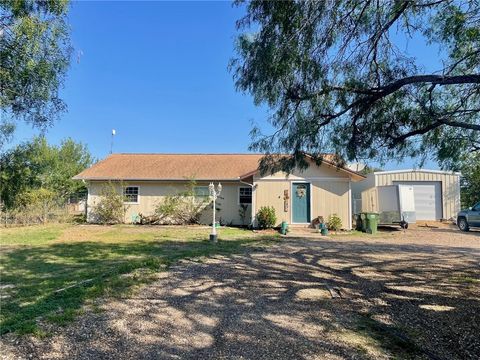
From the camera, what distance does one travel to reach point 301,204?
58.6 ft

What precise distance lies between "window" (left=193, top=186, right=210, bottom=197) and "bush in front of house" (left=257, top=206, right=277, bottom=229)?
11.9 ft

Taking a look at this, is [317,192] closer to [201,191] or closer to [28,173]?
[201,191]

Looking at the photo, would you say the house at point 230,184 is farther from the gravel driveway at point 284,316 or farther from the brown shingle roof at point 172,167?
the gravel driveway at point 284,316

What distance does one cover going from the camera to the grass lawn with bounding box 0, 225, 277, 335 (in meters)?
4.93

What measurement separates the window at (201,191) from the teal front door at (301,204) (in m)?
4.74

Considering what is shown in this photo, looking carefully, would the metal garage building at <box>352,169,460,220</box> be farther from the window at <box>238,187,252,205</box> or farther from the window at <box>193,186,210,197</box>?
the window at <box>193,186,210,197</box>

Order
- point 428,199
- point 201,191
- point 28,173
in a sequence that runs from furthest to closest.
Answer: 1. point 428,199
2. point 201,191
3. point 28,173

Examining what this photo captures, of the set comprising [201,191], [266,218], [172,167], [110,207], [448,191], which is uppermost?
[172,167]

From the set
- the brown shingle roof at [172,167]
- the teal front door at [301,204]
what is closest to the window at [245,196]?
the brown shingle roof at [172,167]

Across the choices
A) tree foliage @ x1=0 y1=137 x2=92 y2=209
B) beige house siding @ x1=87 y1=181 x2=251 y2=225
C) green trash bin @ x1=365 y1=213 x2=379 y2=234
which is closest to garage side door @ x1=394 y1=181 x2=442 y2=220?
green trash bin @ x1=365 y1=213 x2=379 y2=234

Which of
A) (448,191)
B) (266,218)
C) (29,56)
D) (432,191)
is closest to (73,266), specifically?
(29,56)

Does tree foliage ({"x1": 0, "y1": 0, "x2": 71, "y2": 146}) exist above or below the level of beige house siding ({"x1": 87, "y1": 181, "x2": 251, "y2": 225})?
above

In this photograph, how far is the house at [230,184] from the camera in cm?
1766

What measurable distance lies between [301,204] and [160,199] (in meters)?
7.67
